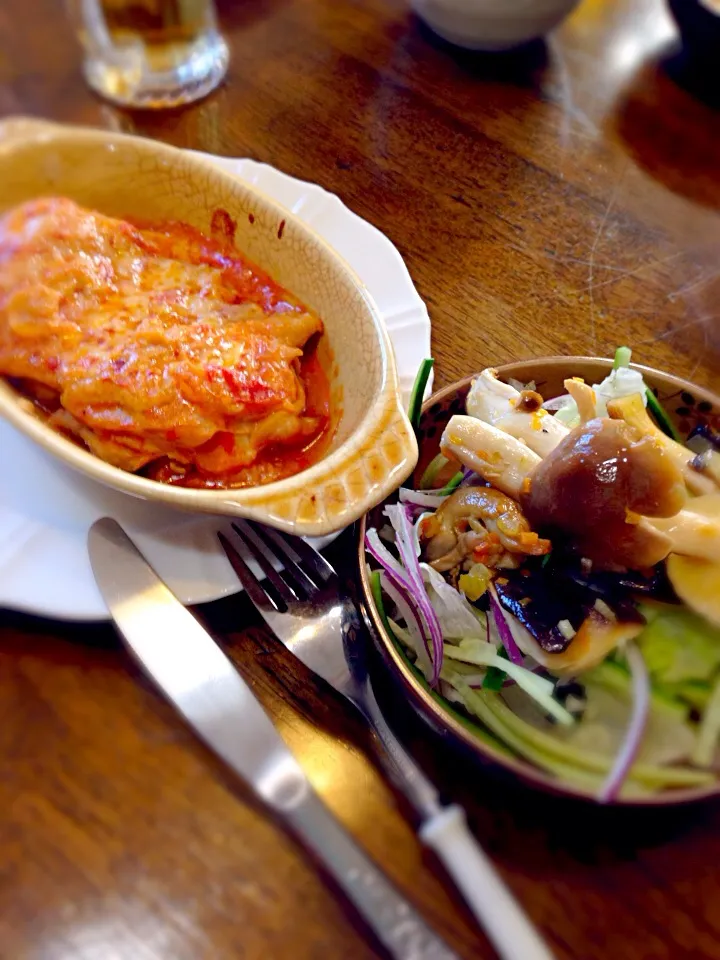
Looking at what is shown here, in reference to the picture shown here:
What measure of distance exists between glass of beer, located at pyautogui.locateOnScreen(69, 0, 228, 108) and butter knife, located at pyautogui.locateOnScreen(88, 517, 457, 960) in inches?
49.2

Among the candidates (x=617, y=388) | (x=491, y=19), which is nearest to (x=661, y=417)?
(x=617, y=388)

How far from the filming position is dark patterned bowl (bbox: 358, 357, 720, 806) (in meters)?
0.75

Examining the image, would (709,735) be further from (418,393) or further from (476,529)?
(418,393)

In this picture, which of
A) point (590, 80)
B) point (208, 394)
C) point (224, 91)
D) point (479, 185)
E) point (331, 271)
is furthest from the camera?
point (590, 80)

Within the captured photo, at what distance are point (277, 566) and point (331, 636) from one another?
0.12 meters

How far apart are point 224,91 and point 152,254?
0.84m

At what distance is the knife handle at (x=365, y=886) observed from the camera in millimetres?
725

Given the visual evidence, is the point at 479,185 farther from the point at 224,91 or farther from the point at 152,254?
the point at 152,254

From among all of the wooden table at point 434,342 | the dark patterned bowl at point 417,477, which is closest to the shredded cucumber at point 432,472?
the dark patterned bowl at point 417,477

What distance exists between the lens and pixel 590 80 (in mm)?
1989

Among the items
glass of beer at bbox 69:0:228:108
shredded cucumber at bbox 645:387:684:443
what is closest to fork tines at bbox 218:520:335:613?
shredded cucumber at bbox 645:387:684:443

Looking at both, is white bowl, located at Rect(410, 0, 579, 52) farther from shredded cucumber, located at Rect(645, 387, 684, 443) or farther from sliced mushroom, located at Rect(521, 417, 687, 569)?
sliced mushroom, located at Rect(521, 417, 687, 569)

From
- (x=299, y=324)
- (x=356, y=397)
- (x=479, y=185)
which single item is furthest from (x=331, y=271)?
(x=479, y=185)

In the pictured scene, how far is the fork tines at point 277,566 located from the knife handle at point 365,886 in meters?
0.25
